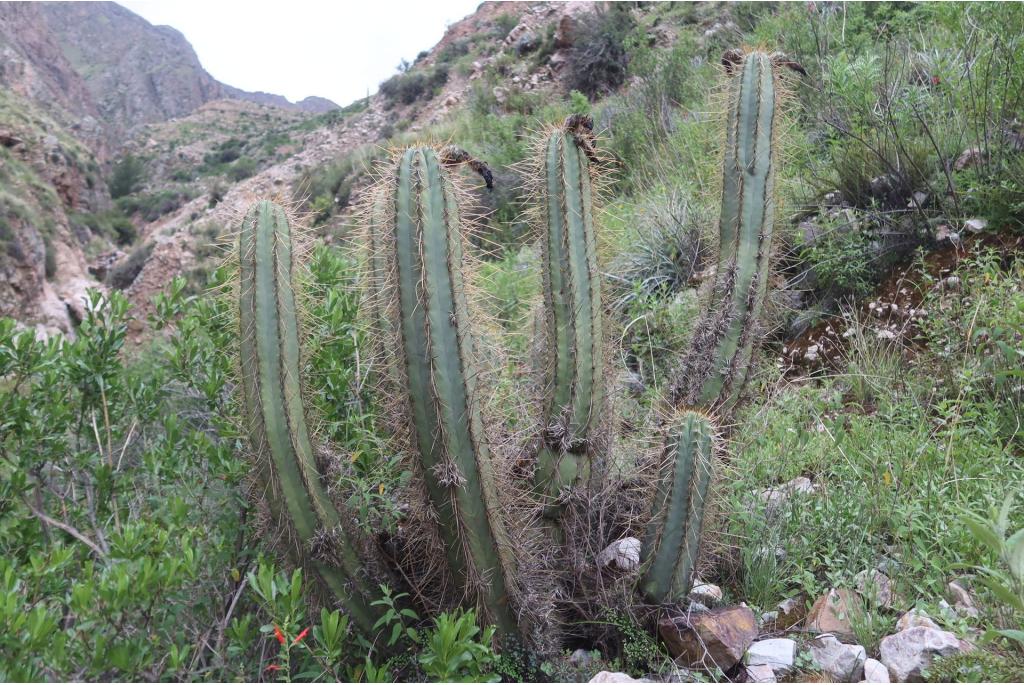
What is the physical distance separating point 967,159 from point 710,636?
4.04 metres

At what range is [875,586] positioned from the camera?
7.97 ft

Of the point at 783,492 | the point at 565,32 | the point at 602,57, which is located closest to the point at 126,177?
the point at 565,32

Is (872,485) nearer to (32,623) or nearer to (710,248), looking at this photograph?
(710,248)

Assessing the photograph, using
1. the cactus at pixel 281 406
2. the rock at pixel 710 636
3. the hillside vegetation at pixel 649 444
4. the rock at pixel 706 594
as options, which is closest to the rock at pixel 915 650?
the hillside vegetation at pixel 649 444

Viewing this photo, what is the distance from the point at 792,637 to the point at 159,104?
58188mm

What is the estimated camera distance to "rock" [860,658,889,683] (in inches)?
85.7

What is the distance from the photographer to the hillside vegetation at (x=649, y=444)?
85.9 inches

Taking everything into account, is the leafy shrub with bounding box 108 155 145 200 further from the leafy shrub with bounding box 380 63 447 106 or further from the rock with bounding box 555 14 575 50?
the rock with bounding box 555 14 575 50

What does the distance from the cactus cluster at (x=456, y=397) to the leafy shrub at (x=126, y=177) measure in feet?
134

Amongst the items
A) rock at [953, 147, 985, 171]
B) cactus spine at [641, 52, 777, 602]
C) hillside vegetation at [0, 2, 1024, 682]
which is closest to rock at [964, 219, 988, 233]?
hillside vegetation at [0, 2, 1024, 682]

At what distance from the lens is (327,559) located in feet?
7.29

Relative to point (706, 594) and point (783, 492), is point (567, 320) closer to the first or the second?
point (706, 594)

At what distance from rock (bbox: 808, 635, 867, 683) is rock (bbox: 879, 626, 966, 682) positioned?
9cm

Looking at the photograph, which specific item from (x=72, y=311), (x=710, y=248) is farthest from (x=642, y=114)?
(x=72, y=311)
